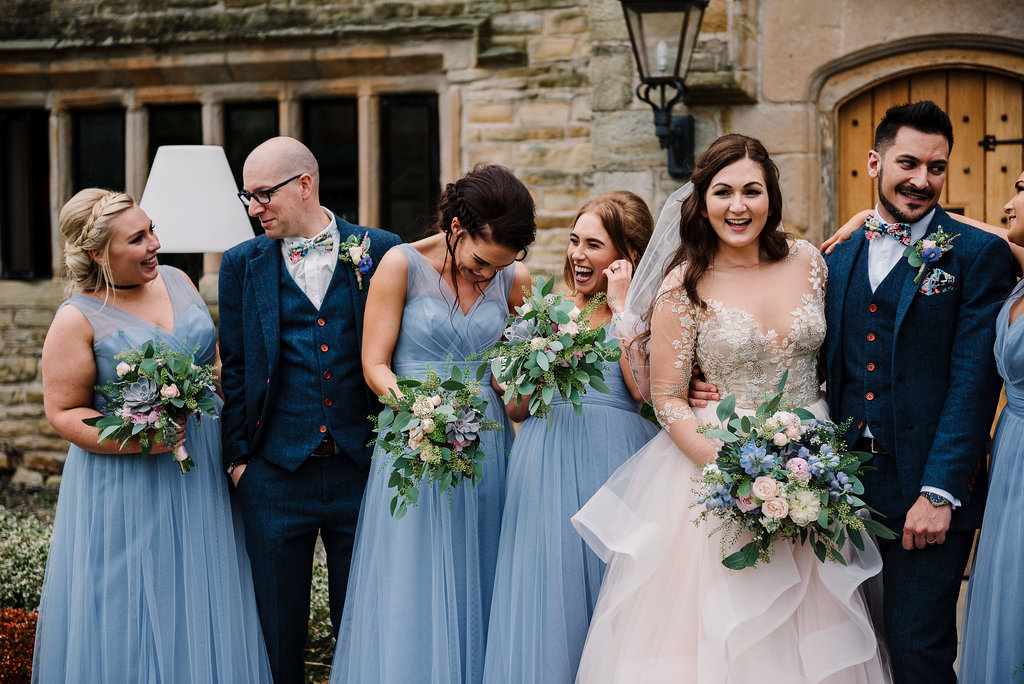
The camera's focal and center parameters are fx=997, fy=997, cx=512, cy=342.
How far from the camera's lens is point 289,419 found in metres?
3.85

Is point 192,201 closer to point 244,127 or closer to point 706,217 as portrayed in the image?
point 706,217

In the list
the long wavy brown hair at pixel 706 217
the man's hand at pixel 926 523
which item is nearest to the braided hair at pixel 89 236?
the long wavy brown hair at pixel 706 217

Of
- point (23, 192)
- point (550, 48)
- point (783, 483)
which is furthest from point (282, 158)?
point (23, 192)

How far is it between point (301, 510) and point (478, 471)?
2.82 feet

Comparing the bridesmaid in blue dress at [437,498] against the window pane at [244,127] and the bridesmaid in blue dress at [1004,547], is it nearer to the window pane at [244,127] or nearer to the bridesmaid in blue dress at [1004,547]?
the bridesmaid in blue dress at [1004,547]

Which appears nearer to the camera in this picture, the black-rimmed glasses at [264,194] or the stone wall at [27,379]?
the black-rimmed glasses at [264,194]

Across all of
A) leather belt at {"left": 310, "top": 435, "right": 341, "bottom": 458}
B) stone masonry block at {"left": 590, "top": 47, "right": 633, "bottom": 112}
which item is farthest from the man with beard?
stone masonry block at {"left": 590, "top": 47, "right": 633, "bottom": 112}

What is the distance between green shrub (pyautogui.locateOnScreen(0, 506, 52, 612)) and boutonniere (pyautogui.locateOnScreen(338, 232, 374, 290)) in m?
3.04

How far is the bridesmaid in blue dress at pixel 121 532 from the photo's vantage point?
12.2 ft

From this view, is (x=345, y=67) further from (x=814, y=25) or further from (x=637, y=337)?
(x=637, y=337)

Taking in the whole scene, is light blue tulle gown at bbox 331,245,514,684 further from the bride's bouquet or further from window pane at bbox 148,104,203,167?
window pane at bbox 148,104,203,167

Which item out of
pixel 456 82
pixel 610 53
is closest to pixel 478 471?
pixel 610 53

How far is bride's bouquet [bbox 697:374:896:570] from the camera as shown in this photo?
2932 mm
